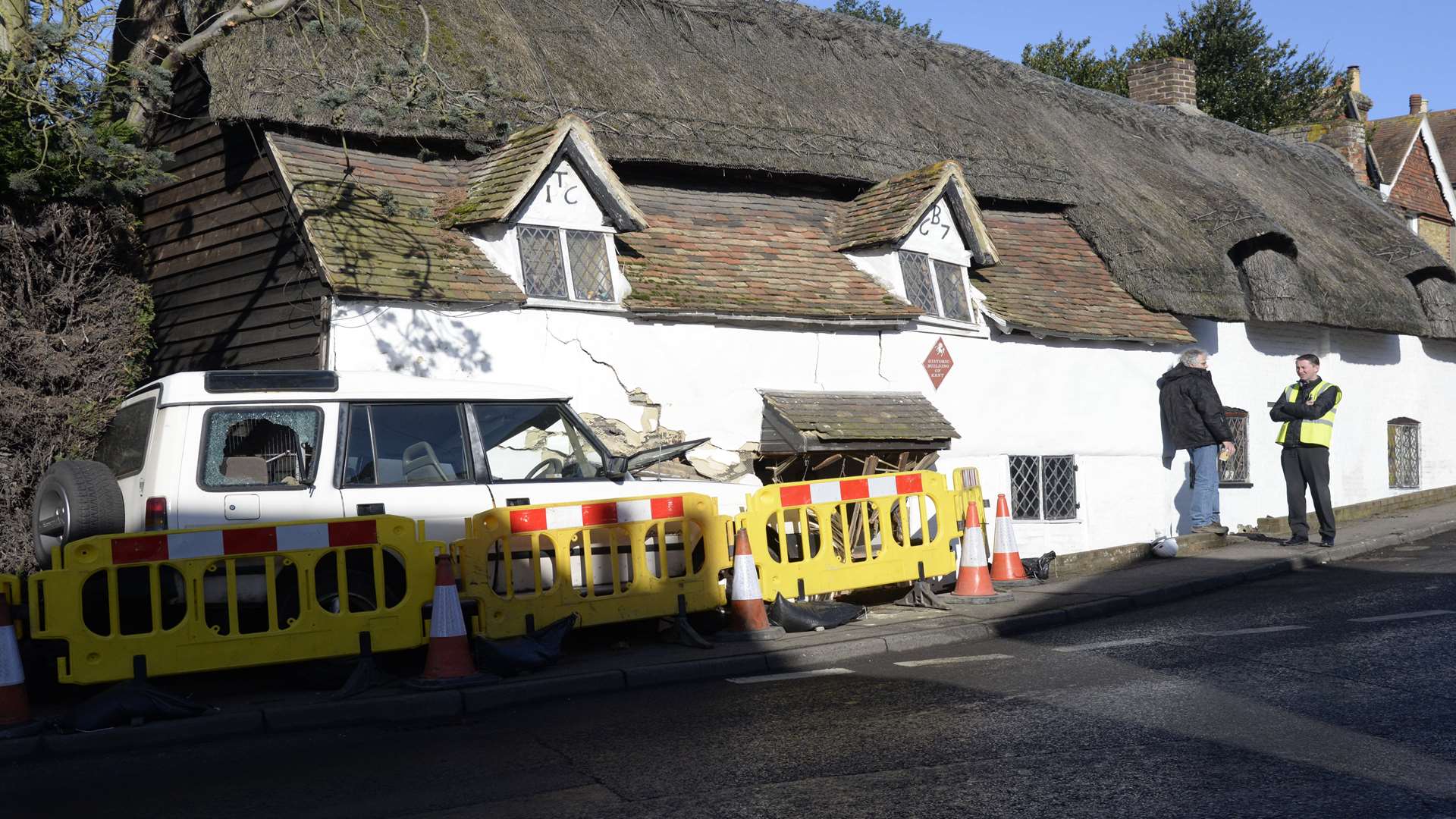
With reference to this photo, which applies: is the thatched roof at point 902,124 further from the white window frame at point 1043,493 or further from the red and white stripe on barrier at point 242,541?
the red and white stripe on barrier at point 242,541

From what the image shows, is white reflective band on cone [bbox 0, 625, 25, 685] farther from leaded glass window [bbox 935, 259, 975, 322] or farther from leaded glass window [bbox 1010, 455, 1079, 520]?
leaded glass window [bbox 1010, 455, 1079, 520]

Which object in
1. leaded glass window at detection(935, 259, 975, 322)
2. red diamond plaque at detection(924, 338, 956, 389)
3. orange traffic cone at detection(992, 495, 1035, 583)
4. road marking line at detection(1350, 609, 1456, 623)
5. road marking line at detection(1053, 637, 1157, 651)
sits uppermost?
leaded glass window at detection(935, 259, 975, 322)

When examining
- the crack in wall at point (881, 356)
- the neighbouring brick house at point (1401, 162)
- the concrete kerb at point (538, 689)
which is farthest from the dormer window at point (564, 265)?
the neighbouring brick house at point (1401, 162)

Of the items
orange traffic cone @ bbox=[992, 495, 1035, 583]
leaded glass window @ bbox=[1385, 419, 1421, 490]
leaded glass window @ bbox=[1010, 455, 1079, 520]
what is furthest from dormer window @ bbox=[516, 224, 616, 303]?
leaded glass window @ bbox=[1385, 419, 1421, 490]

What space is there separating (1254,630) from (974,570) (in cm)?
247

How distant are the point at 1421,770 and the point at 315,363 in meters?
9.41

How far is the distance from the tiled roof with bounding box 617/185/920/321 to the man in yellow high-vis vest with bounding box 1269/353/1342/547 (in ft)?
13.7

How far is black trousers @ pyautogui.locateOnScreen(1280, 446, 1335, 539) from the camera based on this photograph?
14297mm

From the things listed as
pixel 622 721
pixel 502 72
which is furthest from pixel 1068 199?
pixel 622 721

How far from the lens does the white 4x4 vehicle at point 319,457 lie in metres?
8.09

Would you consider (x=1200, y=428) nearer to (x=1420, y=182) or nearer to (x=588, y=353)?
(x=588, y=353)

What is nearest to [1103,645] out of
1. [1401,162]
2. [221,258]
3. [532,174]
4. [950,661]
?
[950,661]

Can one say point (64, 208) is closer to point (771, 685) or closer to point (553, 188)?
point (553, 188)

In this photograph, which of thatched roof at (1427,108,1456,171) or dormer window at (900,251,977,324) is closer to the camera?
dormer window at (900,251,977,324)
